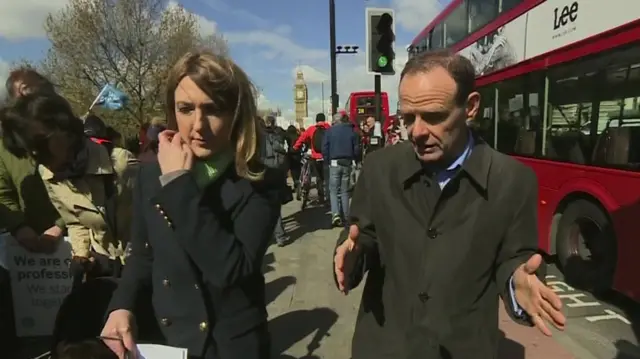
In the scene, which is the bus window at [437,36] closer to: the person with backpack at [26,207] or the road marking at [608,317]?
the road marking at [608,317]

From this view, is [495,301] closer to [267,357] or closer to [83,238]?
[267,357]

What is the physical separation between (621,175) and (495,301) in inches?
159

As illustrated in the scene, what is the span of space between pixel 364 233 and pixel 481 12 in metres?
7.80

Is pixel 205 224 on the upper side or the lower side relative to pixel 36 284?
Answer: upper

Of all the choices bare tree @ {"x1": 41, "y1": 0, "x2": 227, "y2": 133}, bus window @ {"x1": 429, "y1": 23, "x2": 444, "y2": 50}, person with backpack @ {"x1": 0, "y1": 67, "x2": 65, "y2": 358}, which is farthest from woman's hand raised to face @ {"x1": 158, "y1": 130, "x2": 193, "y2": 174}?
bare tree @ {"x1": 41, "y1": 0, "x2": 227, "y2": 133}

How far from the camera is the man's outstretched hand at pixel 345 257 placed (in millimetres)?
1720

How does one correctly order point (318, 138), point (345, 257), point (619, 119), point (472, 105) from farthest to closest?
point (318, 138), point (619, 119), point (472, 105), point (345, 257)

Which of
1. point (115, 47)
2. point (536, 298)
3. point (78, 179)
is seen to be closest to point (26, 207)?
point (78, 179)

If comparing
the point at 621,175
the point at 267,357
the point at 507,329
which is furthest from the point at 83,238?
the point at 621,175

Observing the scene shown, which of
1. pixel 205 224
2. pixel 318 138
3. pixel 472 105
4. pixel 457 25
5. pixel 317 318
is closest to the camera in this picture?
pixel 205 224

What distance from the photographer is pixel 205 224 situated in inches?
58.6

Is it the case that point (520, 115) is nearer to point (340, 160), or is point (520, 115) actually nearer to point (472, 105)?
point (340, 160)

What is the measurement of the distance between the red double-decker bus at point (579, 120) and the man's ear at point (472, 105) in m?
3.27

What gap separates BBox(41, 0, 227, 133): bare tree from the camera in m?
24.8
